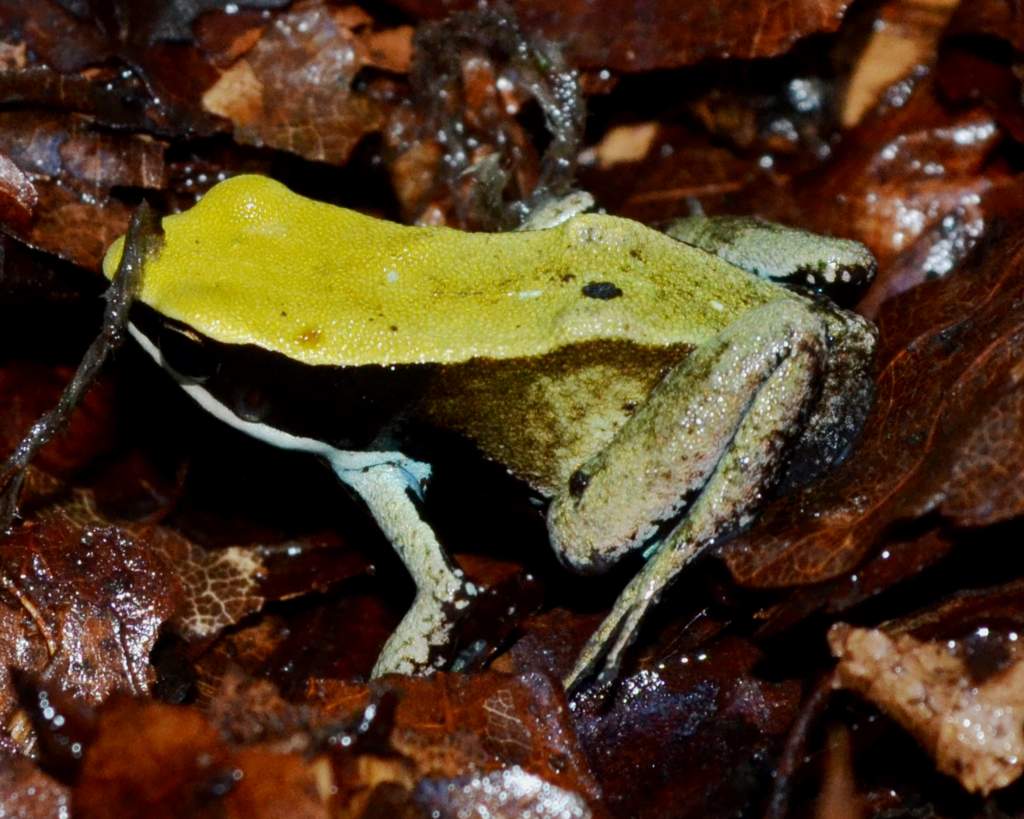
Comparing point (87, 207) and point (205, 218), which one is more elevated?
point (205, 218)

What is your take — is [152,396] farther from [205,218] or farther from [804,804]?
[804,804]

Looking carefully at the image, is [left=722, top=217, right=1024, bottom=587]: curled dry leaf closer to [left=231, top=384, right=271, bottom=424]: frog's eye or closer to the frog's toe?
the frog's toe

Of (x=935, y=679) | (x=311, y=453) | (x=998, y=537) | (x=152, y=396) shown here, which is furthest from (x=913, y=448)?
(x=152, y=396)

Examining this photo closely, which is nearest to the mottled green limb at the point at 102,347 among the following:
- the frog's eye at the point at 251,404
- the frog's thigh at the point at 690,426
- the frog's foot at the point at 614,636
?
the frog's eye at the point at 251,404

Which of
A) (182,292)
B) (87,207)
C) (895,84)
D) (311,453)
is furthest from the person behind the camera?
(895,84)

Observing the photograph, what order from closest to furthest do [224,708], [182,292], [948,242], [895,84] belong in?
[224,708] → [182,292] → [948,242] → [895,84]

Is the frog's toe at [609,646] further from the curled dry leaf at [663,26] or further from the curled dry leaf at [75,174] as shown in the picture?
the curled dry leaf at [663,26]

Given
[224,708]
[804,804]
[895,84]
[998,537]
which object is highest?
[895,84]
